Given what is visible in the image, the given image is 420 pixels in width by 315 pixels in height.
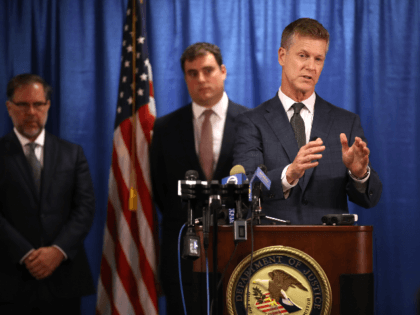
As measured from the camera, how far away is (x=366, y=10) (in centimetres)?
404

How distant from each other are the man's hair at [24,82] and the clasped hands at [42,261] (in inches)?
50.9

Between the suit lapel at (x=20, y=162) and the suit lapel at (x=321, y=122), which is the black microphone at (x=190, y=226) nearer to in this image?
the suit lapel at (x=321, y=122)

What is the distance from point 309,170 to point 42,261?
206 cm

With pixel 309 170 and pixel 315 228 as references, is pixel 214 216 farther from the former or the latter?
pixel 309 170

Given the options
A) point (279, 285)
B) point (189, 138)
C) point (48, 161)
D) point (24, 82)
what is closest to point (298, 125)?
point (189, 138)

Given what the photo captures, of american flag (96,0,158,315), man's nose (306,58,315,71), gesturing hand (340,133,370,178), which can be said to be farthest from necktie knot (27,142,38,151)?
gesturing hand (340,133,370,178)

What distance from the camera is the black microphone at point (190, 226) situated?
1.85m

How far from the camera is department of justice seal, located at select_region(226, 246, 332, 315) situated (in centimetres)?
196

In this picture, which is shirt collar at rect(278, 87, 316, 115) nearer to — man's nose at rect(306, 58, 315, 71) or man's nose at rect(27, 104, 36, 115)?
man's nose at rect(306, 58, 315, 71)

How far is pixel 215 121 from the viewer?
373 cm

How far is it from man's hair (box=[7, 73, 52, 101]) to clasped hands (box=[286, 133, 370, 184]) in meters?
2.37

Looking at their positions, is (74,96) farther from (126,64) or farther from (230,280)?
(230,280)

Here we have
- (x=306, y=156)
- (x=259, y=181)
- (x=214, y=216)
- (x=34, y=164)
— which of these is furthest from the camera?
(x=34, y=164)

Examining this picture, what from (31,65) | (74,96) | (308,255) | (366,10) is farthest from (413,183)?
(31,65)
